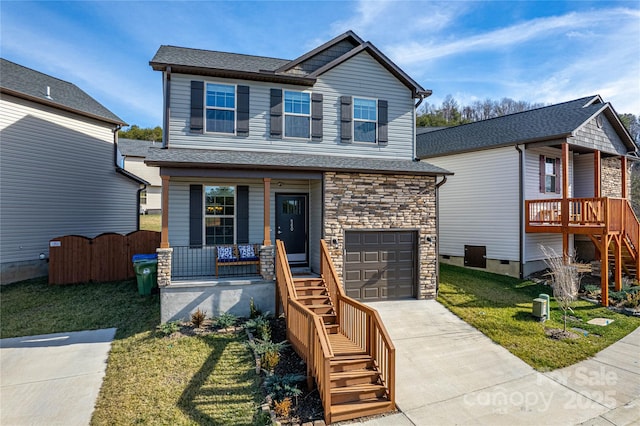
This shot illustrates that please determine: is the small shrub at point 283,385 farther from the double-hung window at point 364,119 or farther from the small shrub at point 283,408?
the double-hung window at point 364,119

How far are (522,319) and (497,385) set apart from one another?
3.72 meters

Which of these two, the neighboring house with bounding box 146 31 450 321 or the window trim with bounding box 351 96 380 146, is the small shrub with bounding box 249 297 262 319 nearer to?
the neighboring house with bounding box 146 31 450 321

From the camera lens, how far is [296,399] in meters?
5.19

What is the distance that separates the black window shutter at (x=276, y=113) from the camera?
10125 millimetres

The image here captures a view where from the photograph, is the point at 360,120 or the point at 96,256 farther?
the point at 96,256

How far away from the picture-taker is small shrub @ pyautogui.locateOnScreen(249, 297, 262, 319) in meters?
8.39

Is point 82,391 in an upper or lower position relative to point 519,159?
lower

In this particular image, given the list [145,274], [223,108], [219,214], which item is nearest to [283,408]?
[219,214]

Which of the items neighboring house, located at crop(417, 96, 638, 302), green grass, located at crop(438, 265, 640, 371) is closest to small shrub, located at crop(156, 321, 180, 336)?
green grass, located at crop(438, 265, 640, 371)

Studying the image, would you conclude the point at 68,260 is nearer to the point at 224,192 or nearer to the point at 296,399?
the point at 224,192

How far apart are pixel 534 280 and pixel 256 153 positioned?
454 inches

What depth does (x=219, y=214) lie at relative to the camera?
387 inches

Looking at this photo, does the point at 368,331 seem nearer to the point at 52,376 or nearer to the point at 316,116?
the point at 52,376

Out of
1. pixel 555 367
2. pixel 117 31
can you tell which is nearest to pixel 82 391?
pixel 555 367
